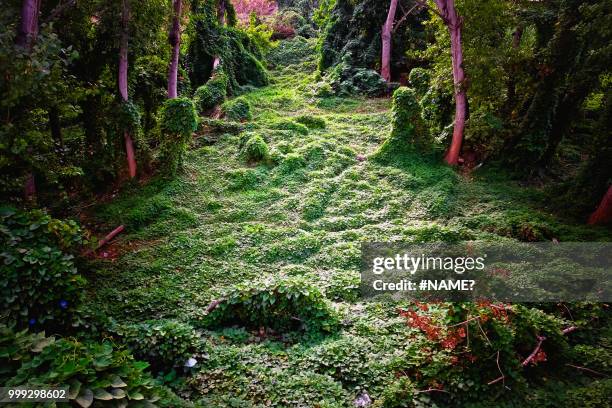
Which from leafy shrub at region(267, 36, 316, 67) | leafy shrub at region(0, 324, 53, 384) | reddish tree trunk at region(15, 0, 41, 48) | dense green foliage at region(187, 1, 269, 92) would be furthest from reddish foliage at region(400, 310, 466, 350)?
leafy shrub at region(267, 36, 316, 67)

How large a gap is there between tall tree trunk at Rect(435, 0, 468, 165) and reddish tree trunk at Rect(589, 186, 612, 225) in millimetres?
3645

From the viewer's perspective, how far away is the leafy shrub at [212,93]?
51.4 ft

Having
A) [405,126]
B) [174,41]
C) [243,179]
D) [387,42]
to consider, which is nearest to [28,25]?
[174,41]

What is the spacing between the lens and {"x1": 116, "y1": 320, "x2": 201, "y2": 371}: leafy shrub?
486cm

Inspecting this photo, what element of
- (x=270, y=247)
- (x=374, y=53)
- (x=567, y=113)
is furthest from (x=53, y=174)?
(x=374, y=53)

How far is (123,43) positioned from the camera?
8.97 m

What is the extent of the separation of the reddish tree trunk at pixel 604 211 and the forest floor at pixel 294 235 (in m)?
0.44

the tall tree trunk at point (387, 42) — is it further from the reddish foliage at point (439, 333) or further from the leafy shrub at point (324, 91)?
the reddish foliage at point (439, 333)

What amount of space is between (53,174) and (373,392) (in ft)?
23.5

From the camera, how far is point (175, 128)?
10.2 m

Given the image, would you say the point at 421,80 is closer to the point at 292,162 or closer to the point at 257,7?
the point at 292,162

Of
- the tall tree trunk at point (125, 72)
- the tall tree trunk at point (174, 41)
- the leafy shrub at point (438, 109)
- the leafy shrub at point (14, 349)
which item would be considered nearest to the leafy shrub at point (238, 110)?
the tall tree trunk at point (174, 41)

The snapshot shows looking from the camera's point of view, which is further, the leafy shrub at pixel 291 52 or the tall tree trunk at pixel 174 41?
the leafy shrub at pixel 291 52

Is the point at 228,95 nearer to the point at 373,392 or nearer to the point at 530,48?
the point at 530,48
